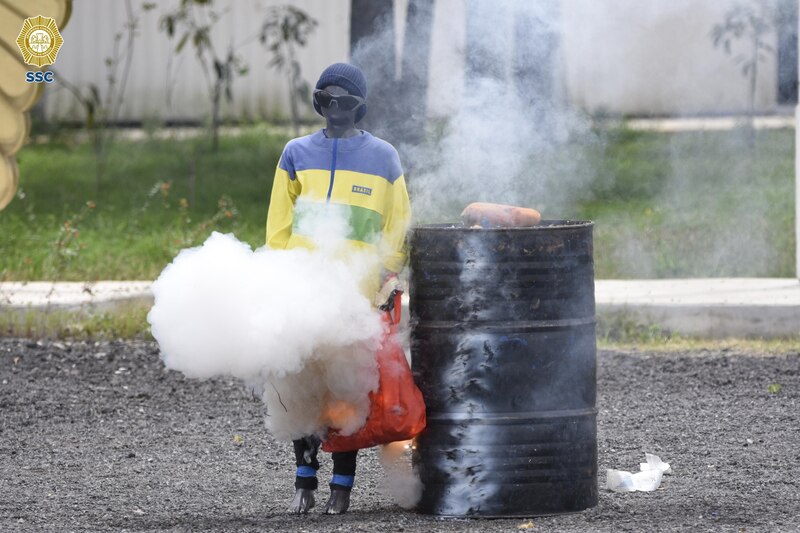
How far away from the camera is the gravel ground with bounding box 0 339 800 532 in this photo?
4.93m

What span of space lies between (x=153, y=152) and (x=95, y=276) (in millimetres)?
5870

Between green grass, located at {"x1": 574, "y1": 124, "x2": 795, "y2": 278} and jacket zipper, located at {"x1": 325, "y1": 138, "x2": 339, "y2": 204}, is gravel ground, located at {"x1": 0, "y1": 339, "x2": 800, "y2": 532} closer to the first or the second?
jacket zipper, located at {"x1": 325, "y1": 138, "x2": 339, "y2": 204}

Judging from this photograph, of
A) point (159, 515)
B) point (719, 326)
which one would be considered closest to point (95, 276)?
point (719, 326)

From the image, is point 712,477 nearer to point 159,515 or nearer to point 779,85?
point 159,515

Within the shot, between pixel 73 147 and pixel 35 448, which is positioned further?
pixel 73 147

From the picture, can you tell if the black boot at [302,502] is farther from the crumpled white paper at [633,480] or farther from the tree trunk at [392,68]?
the tree trunk at [392,68]

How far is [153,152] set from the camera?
1559 cm

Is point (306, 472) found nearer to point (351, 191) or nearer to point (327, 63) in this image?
point (351, 191)

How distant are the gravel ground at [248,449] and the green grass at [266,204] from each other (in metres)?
2.05

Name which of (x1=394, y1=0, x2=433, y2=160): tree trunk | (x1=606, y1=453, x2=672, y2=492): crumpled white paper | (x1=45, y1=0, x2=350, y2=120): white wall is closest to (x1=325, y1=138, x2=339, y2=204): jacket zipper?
(x1=606, y1=453, x2=672, y2=492): crumpled white paper

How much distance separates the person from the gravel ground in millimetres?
562

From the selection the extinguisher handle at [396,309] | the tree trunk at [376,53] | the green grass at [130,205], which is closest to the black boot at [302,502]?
the extinguisher handle at [396,309]

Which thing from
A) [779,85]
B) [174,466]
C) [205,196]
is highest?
[779,85]

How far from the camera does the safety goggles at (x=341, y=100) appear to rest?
16.4 feet
